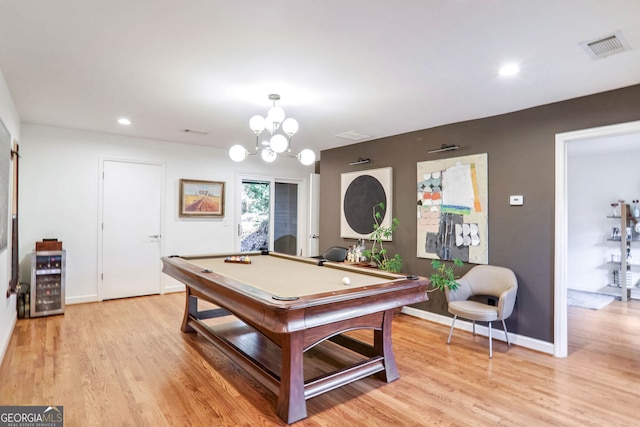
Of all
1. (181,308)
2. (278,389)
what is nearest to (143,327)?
(181,308)

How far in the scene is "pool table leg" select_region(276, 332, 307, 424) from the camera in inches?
84.6

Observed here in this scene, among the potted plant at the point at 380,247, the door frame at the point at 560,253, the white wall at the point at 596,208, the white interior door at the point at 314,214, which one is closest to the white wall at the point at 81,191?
the white interior door at the point at 314,214

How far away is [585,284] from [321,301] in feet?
20.6

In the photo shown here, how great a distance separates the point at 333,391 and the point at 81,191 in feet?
14.4

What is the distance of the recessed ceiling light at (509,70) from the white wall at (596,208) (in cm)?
456

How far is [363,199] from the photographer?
5285 mm

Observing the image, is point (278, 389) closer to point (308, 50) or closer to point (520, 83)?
point (308, 50)

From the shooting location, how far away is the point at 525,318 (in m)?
3.49

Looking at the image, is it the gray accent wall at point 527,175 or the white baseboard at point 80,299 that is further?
the white baseboard at point 80,299

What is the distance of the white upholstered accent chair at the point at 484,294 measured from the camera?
10.6 feet

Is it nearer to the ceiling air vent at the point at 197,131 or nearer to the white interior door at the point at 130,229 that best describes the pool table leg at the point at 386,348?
the ceiling air vent at the point at 197,131

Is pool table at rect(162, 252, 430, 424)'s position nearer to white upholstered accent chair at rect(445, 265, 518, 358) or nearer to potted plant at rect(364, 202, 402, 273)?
white upholstered accent chair at rect(445, 265, 518, 358)

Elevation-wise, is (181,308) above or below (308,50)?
below

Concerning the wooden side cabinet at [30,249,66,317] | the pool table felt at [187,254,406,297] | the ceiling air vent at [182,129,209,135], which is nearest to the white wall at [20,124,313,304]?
the wooden side cabinet at [30,249,66,317]
